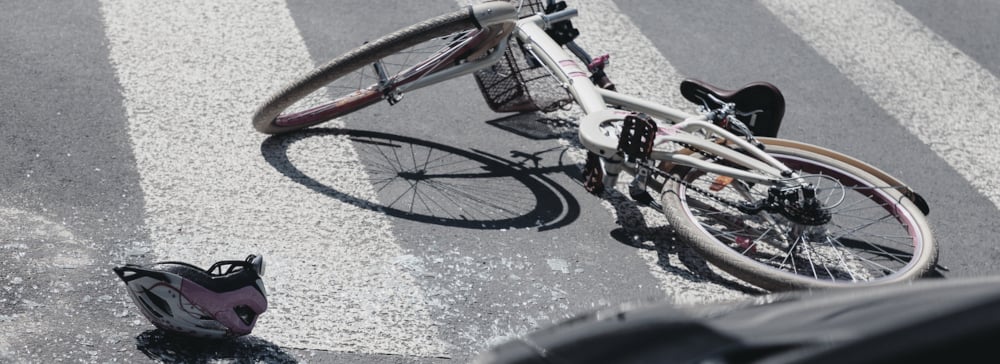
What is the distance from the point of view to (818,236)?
486 centimetres

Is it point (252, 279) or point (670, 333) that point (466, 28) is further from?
point (670, 333)

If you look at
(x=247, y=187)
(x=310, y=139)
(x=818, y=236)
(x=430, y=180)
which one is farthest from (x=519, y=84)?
(x=818, y=236)

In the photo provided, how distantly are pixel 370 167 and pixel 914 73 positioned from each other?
149 inches

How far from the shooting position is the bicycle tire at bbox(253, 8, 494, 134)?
5203 millimetres

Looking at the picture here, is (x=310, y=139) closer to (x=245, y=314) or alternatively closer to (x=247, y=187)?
(x=247, y=187)

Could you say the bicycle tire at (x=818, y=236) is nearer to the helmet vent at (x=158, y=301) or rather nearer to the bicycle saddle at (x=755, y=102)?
the bicycle saddle at (x=755, y=102)

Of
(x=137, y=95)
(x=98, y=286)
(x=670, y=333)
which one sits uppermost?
(x=670, y=333)

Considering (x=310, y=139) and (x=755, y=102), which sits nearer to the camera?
(x=755, y=102)

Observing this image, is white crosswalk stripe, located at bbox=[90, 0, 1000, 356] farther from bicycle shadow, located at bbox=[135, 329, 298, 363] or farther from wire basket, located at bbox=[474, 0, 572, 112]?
wire basket, located at bbox=[474, 0, 572, 112]

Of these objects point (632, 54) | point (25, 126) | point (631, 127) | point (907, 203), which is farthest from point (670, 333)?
point (632, 54)

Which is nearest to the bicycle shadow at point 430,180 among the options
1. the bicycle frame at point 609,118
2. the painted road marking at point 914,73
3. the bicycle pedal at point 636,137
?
the bicycle frame at point 609,118

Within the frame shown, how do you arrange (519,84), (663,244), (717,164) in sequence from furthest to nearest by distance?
(519,84) → (663,244) → (717,164)

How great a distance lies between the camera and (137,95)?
5.75m

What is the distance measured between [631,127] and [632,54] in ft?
6.96
